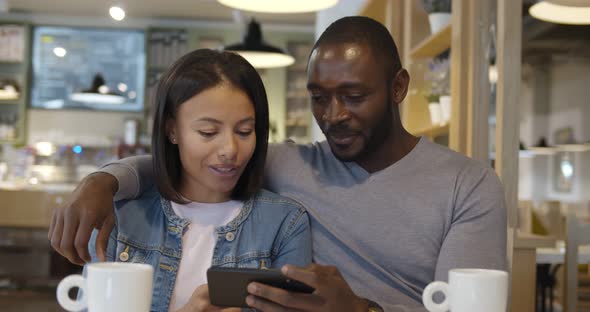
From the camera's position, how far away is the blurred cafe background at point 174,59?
3.20 meters

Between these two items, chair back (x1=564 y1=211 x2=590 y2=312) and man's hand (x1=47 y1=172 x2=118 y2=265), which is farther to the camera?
chair back (x1=564 y1=211 x2=590 y2=312)

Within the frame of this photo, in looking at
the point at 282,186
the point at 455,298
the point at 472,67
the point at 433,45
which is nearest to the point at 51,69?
the point at 433,45

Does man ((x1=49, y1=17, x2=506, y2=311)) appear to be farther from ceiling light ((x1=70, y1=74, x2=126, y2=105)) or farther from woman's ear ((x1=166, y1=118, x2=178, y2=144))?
ceiling light ((x1=70, y1=74, x2=126, y2=105))

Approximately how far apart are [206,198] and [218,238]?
0.13 metres

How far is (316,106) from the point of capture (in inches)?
66.2

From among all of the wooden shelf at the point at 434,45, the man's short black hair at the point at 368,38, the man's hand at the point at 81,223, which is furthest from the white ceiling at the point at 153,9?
Result: the man's hand at the point at 81,223

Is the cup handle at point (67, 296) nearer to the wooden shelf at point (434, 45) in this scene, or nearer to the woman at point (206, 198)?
the woman at point (206, 198)

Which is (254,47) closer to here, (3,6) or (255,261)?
(255,261)

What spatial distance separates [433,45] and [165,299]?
7.38 ft

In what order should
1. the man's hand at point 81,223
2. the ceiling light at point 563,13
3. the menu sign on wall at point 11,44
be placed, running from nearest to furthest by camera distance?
the man's hand at point 81,223 < the ceiling light at point 563,13 < the menu sign on wall at point 11,44

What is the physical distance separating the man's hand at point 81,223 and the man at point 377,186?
0.11m

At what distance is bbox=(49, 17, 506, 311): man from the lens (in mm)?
1518


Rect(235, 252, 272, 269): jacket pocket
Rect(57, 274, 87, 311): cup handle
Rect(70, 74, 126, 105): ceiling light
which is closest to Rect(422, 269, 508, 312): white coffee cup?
Rect(57, 274, 87, 311): cup handle

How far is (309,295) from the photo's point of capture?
116 cm
